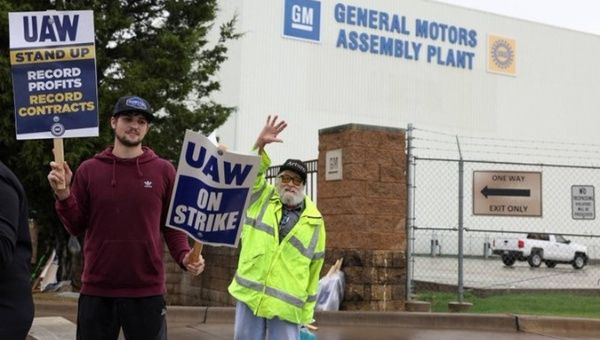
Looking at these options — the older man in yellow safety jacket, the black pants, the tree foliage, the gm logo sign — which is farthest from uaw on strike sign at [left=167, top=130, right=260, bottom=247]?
the gm logo sign

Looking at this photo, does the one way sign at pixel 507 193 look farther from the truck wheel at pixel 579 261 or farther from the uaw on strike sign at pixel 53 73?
the truck wheel at pixel 579 261

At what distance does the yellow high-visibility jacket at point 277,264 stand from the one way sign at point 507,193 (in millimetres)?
5834

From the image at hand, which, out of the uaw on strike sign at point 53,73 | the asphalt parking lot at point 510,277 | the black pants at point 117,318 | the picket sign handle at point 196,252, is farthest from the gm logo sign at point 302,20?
the black pants at point 117,318

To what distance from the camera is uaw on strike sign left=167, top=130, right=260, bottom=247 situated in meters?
3.86

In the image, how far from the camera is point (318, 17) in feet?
131

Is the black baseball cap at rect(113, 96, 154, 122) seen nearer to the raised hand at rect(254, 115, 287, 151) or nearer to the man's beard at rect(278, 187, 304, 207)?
the raised hand at rect(254, 115, 287, 151)

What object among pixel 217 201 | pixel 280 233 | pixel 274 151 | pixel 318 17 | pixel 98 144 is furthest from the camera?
pixel 318 17

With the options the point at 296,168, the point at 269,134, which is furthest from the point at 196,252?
the point at 296,168

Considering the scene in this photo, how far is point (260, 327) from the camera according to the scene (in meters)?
4.92

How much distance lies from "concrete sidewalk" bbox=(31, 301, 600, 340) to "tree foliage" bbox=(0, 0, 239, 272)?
15.3 feet

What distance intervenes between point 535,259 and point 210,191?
2643cm

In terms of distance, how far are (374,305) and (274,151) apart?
27.1 meters

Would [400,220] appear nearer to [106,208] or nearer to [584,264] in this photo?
[106,208]

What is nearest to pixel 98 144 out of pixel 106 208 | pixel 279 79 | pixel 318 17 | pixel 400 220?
pixel 400 220
